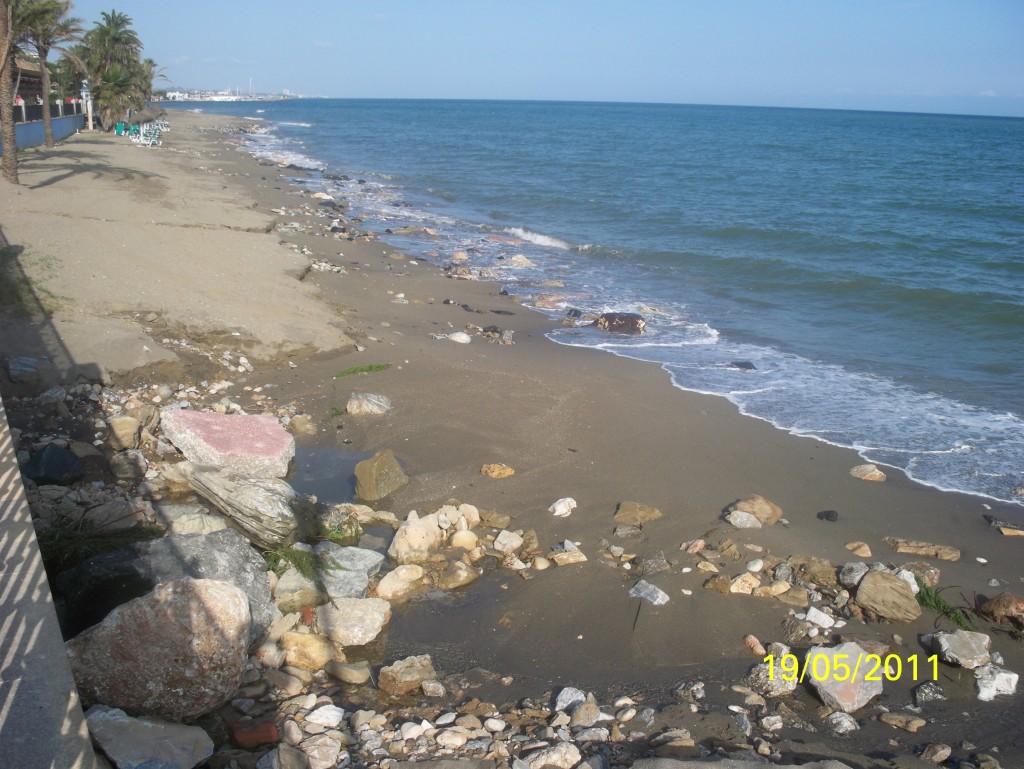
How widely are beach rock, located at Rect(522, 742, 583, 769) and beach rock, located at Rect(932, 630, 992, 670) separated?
287 cm

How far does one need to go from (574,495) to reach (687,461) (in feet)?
5.20

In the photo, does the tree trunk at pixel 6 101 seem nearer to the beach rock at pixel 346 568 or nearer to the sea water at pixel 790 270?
the sea water at pixel 790 270

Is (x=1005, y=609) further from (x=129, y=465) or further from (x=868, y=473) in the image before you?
(x=129, y=465)

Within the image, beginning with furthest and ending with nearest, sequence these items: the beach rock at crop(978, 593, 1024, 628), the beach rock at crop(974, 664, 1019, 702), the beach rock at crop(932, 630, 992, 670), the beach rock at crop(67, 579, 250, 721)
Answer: the beach rock at crop(978, 593, 1024, 628) → the beach rock at crop(932, 630, 992, 670) → the beach rock at crop(974, 664, 1019, 702) → the beach rock at crop(67, 579, 250, 721)

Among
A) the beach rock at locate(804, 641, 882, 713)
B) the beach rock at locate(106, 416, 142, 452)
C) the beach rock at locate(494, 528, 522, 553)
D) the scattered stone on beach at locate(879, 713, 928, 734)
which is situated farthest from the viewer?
the beach rock at locate(106, 416, 142, 452)

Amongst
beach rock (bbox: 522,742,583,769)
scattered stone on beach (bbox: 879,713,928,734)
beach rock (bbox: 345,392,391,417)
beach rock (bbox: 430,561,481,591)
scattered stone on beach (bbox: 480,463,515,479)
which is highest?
beach rock (bbox: 345,392,391,417)

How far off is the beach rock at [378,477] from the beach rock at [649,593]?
2.58m

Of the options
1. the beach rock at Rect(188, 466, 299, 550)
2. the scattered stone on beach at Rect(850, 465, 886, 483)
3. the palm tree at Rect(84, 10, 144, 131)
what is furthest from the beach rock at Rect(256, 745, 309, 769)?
the palm tree at Rect(84, 10, 144, 131)

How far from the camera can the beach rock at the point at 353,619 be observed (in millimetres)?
5223

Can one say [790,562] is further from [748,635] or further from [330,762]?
[330,762]

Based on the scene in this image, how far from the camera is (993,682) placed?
4977 millimetres

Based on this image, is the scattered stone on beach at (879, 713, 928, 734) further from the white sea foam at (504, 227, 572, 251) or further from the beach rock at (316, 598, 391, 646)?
the white sea foam at (504, 227, 572, 251)

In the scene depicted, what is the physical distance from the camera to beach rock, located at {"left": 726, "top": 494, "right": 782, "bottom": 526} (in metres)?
7.01

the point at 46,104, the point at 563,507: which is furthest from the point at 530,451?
the point at 46,104
